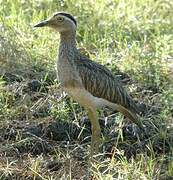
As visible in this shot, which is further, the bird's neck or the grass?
the bird's neck

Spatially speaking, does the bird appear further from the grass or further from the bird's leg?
the grass

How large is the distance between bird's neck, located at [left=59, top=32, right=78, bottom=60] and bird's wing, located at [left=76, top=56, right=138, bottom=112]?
3.6 inches

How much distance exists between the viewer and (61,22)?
21.4 ft

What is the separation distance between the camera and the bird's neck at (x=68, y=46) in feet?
21.3

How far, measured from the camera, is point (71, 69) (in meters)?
6.37

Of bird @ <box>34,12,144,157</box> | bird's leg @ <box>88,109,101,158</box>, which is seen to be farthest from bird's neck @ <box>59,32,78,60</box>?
bird's leg @ <box>88,109,101,158</box>

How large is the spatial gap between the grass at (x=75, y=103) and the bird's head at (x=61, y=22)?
91 cm

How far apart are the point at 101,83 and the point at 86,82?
181 mm

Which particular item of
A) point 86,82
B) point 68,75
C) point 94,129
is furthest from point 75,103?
point 68,75

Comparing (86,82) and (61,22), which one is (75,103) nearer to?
(86,82)

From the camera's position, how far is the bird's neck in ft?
21.3

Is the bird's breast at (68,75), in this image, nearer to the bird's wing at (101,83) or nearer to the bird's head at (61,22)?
the bird's wing at (101,83)

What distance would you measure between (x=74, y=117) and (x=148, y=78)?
1133 mm

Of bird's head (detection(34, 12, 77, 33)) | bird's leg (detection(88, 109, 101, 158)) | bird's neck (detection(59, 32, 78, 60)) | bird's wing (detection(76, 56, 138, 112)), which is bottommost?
bird's leg (detection(88, 109, 101, 158))
